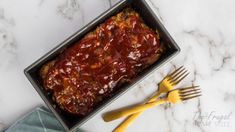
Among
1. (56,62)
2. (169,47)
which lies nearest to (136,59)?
(169,47)

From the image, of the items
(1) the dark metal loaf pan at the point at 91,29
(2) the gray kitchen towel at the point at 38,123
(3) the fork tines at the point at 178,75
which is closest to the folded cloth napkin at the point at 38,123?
(2) the gray kitchen towel at the point at 38,123

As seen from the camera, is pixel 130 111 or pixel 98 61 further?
pixel 130 111

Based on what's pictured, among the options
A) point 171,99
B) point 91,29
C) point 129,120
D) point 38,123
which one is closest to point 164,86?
Answer: point 171,99

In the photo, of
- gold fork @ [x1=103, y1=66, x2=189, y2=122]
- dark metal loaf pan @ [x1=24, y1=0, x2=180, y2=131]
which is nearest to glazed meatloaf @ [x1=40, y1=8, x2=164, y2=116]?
dark metal loaf pan @ [x1=24, y1=0, x2=180, y2=131]

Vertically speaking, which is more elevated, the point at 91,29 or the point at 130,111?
the point at 91,29

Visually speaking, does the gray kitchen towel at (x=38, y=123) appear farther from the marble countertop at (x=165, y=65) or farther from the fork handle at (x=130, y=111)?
the fork handle at (x=130, y=111)

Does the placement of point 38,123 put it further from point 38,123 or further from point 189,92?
point 189,92

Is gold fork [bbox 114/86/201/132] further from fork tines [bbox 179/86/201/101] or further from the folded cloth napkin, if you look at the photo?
the folded cloth napkin
